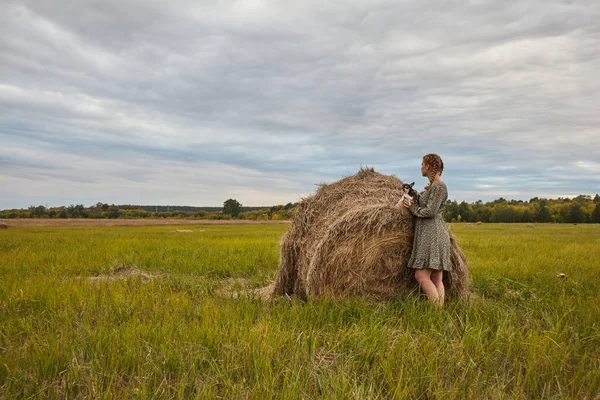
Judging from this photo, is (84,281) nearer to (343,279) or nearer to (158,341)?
(158,341)

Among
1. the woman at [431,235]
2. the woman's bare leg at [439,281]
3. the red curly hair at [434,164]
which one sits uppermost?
the red curly hair at [434,164]

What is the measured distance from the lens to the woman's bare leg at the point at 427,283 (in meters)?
6.08

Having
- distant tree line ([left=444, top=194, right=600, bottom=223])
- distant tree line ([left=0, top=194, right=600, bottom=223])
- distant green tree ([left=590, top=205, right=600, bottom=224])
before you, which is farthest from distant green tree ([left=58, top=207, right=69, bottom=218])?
distant green tree ([left=590, top=205, right=600, bottom=224])

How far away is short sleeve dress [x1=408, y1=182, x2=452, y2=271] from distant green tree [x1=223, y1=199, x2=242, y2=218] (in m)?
82.2

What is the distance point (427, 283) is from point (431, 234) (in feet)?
2.48

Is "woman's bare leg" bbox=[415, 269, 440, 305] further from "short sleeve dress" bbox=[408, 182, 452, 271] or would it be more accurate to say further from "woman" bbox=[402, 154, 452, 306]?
"short sleeve dress" bbox=[408, 182, 452, 271]

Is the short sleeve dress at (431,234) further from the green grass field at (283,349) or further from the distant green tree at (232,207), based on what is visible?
the distant green tree at (232,207)

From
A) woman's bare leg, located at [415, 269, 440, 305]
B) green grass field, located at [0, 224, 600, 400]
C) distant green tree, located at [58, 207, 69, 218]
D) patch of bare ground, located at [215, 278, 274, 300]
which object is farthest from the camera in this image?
distant green tree, located at [58, 207, 69, 218]

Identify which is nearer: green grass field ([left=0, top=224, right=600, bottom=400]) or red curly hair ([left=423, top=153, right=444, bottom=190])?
green grass field ([left=0, top=224, right=600, bottom=400])

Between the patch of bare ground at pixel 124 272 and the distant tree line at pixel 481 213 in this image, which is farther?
the distant tree line at pixel 481 213

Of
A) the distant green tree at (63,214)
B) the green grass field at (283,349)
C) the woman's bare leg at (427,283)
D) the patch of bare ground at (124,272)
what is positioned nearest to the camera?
the green grass field at (283,349)

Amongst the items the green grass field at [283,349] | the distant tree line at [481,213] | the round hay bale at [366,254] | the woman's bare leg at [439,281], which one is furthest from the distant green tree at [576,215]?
the woman's bare leg at [439,281]

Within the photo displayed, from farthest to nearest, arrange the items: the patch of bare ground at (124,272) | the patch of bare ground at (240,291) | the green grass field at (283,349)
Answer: the patch of bare ground at (124,272)
the patch of bare ground at (240,291)
the green grass field at (283,349)

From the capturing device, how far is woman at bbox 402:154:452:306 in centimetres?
599
